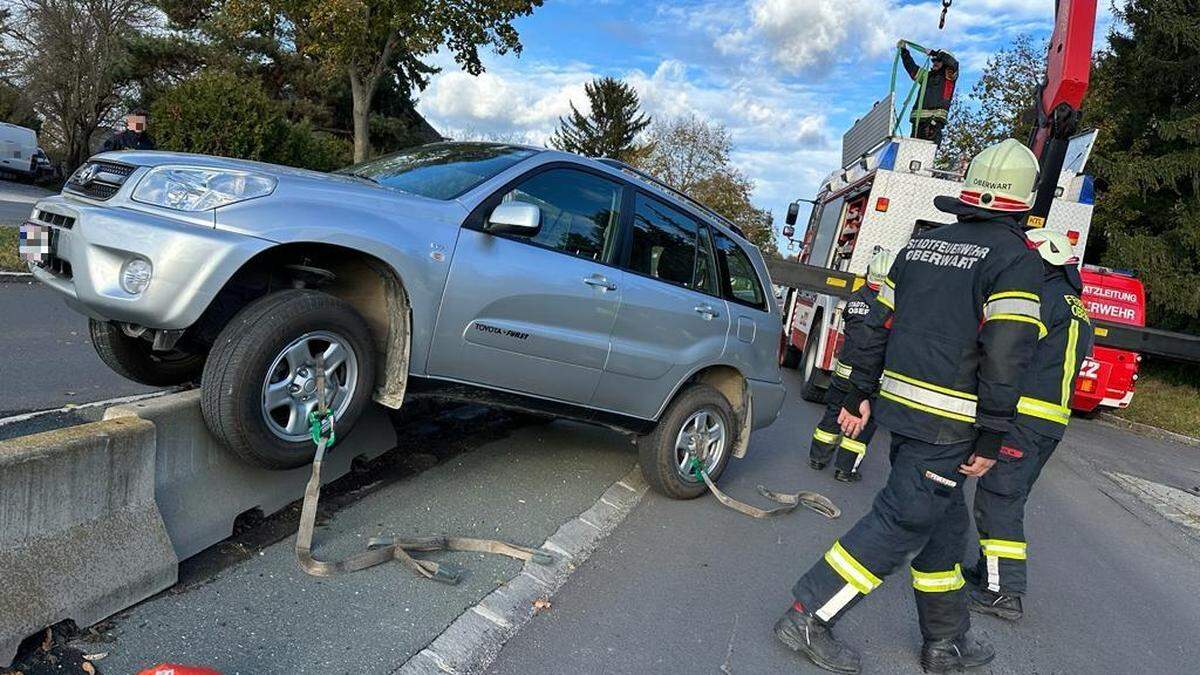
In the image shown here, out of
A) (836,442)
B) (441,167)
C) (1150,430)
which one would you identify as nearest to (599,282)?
(441,167)

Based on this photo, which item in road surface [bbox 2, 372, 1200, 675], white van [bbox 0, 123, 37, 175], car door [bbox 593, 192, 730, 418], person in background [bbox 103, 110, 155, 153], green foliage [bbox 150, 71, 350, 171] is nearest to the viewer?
road surface [bbox 2, 372, 1200, 675]

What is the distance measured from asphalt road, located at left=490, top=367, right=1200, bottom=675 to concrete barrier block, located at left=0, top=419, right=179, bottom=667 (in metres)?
1.32

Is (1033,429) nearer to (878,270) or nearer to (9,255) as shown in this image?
(878,270)

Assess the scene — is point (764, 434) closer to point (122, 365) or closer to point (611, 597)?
point (611, 597)

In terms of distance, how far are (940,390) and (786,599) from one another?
4.61 feet

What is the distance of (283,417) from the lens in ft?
11.1

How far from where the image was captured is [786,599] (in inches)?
155

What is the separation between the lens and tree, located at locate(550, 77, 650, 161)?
5806 centimetres

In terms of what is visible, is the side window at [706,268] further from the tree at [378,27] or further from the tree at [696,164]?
the tree at [696,164]

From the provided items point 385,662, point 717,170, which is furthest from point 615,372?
point 717,170

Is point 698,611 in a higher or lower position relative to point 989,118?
lower

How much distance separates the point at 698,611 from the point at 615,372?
136cm

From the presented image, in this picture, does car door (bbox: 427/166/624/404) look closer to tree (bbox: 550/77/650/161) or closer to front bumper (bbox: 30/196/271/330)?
front bumper (bbox: 30/196/271/330)

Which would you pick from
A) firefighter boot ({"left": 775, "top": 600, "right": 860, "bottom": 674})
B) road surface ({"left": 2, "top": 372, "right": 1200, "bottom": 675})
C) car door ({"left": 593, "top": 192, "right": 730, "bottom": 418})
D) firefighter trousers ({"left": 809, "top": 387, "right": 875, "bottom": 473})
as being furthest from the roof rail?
firefighter boot ({"left": 775, "top": 600, "right": 860, "bottom": 674})
